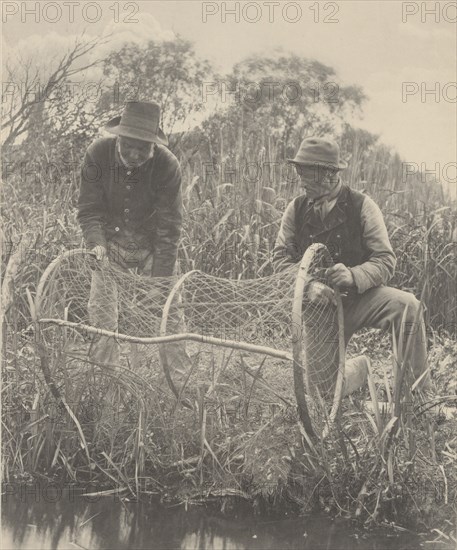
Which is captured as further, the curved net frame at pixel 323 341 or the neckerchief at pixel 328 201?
the neckerchief at pixel 328 201

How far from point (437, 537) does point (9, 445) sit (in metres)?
2.11

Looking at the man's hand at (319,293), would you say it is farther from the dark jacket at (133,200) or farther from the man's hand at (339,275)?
the dark jacket at (133,200)

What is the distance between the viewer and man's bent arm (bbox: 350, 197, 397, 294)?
164 inches

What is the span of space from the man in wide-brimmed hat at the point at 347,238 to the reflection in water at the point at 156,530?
116 cm

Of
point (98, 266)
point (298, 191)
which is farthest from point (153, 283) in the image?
point (298, 191)

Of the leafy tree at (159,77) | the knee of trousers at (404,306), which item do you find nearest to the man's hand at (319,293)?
the knee of trousers at (404,306)

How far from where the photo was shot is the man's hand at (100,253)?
160 inches

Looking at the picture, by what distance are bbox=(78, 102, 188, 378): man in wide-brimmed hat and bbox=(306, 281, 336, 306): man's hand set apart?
946mm

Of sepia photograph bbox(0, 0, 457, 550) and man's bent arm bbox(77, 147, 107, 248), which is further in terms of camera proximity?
man's bent arm bbox(77, 147, 107, 248)

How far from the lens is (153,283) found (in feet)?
14.2

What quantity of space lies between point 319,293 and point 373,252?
17.9 inches

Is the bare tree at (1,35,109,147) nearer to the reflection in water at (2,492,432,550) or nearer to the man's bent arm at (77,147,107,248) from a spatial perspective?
the man's bent arm at (77,147,107,248)

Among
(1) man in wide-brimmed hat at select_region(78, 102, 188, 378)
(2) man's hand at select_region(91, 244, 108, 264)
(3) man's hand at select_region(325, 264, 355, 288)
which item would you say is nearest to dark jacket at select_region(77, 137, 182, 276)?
(1) man in wide-brimmed hat at select_region(78, 102, 188, 378)

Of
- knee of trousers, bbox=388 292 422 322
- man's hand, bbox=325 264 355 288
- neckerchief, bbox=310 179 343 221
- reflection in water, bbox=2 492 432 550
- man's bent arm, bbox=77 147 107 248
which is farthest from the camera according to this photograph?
man's bent arm, bbox=77 147 107 248
